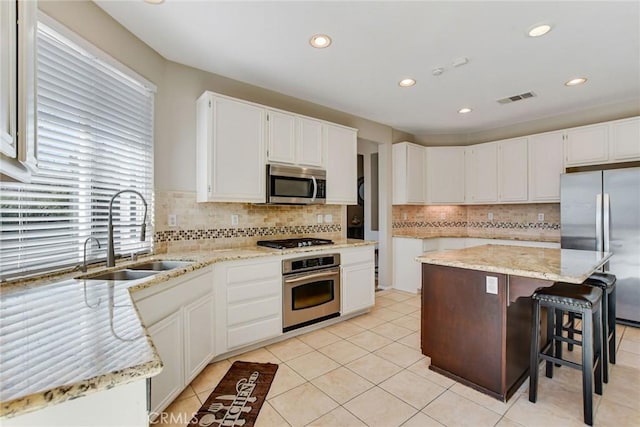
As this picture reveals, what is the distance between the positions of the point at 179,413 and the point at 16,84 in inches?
74.2

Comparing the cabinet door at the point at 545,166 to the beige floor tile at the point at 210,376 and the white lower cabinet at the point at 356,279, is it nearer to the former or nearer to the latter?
the white lower cabinet at the point at 356,279

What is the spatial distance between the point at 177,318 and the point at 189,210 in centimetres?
114

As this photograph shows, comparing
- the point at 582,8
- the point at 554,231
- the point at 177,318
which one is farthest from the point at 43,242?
the point at 554,231

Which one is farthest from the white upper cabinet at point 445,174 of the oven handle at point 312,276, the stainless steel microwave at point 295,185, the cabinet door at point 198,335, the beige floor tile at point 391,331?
the cabinet door at point 198,335

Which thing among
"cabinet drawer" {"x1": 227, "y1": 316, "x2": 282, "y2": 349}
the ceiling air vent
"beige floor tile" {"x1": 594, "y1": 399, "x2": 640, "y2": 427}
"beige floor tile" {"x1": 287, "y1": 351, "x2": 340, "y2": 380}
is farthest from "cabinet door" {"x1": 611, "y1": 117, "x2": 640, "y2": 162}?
"cabinet drawer" {"x1": 227, "y1": 316, "x2": 282, "y2": 349}

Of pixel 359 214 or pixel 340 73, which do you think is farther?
pixel 359 214

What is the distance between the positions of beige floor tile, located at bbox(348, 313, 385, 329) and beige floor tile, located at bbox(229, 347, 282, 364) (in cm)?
111

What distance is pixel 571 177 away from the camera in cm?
347

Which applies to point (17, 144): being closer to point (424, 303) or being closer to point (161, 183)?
point (161, 183)

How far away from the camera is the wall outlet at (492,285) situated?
6.40 feet

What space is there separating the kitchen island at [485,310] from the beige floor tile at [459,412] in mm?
192

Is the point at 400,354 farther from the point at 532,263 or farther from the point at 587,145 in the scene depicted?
the point at 587,145

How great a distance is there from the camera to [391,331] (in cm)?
309

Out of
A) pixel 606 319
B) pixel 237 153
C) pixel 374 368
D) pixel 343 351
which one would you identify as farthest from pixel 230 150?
pixel 606 319
